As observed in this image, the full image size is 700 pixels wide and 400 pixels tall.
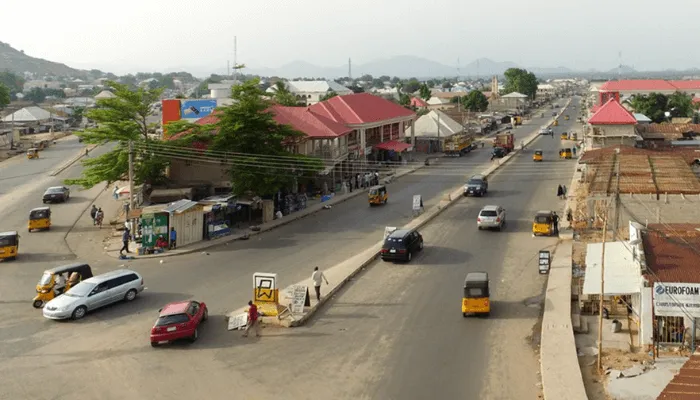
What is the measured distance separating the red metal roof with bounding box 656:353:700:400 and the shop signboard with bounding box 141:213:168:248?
25.1 m

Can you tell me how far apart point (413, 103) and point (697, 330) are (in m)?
123

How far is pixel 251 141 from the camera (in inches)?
1567

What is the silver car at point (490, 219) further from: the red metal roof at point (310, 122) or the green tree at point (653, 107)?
the green tree at point (653, 107)

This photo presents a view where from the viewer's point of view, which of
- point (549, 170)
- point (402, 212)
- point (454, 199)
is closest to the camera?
point (402, 212)

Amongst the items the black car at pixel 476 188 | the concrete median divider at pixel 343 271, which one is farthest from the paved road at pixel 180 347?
the black car at pixel 476 188

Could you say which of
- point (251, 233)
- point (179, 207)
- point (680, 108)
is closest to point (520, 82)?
point (680, 108)

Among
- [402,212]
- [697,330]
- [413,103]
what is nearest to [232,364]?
[697,330]

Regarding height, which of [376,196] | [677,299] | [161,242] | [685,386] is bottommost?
[161,242]

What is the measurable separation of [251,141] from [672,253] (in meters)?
25.8

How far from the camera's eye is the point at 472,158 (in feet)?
241

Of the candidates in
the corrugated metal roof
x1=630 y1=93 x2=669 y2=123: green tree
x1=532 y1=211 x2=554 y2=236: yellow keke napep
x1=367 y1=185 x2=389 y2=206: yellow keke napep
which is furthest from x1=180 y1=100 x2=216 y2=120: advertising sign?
x1=630 y1=93 x2=669 y2=123: green tree

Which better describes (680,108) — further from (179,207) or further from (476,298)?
(476,298)

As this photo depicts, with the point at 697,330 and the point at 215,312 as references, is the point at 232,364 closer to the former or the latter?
the point at 215,312

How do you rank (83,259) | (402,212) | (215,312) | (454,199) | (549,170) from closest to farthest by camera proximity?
(215,312) → (83,259) → (402,212) → (454,199) → (549,170)
